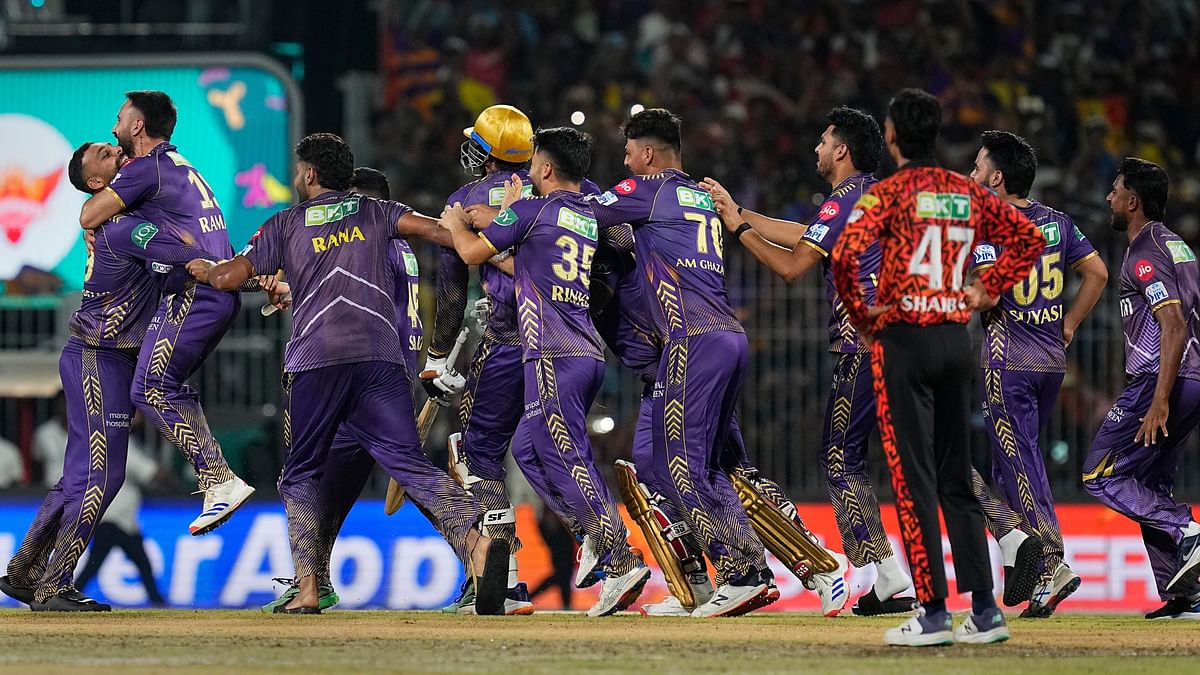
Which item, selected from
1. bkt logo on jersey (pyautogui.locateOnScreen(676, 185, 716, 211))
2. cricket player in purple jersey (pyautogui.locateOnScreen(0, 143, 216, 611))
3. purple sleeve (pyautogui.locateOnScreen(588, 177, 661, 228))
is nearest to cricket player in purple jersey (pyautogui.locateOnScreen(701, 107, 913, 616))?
bkt logo on jersey (pyautogui.locateOnScreen(676, 185, 716, 211))

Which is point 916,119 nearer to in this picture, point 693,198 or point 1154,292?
point 693,198

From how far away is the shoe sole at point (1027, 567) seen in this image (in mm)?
10539

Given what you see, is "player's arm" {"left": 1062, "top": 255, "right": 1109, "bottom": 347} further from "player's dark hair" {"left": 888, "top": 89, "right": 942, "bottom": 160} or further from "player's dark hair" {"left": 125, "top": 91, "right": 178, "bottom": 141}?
"player's dark hair" {"left": 125, "top": 91, "right": 178, "bottom": 141}

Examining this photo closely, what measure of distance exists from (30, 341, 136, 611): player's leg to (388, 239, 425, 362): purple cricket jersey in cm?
166

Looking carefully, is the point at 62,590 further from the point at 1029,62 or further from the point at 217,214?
the point at 1029,62

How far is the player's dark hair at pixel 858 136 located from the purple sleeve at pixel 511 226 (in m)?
1.82

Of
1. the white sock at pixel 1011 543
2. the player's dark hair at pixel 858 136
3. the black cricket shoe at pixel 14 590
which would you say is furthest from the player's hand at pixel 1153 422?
the black cricket shoe at pixel 14 590

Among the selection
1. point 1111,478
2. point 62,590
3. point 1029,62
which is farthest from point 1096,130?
point 62,590

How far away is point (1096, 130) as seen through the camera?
18750mm

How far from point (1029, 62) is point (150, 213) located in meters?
12.3

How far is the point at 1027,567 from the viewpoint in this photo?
10.6 m

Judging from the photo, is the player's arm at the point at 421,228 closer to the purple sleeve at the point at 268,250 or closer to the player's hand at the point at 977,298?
the purple sleeve at the point at 268,250

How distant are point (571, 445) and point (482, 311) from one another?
1.36m

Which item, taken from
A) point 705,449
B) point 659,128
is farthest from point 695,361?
point 659,128
